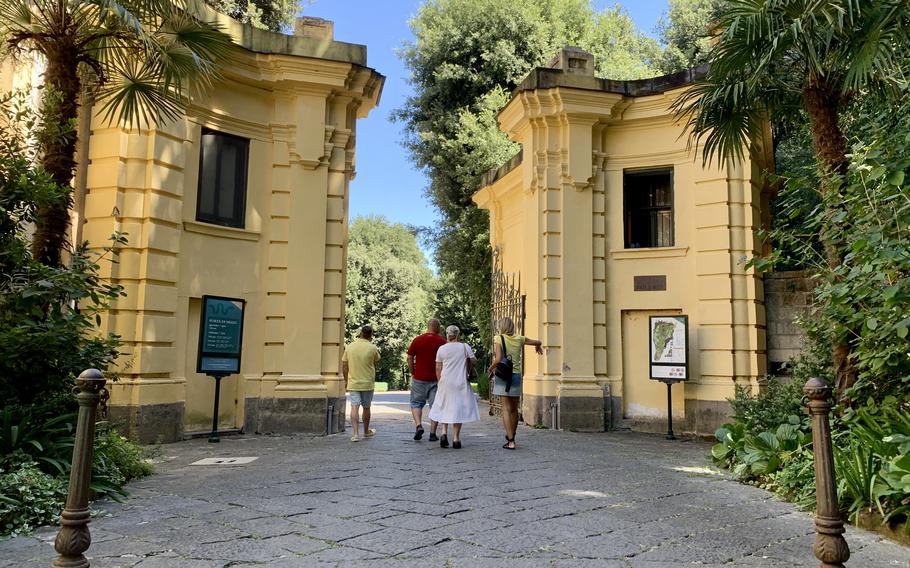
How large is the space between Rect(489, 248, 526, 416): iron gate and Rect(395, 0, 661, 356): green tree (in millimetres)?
4017

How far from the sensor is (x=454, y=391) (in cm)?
902

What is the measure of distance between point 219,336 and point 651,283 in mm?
7752

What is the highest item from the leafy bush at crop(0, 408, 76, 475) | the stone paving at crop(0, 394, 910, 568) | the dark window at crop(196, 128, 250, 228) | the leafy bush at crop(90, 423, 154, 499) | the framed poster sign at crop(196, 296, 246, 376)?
the dark window at crop(196, 128, 250, 228)

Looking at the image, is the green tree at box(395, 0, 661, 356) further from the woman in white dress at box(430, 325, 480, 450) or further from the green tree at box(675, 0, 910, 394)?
the green tree at box(675, 0, 910, 394)

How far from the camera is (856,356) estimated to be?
19.1ft

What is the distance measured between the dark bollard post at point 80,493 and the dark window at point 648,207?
1062cm

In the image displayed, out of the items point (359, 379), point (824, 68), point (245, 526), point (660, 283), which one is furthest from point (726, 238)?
point (245, 526)

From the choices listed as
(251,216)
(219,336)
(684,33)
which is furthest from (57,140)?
(684,33)

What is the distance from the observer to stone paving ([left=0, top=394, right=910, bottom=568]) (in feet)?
13.5

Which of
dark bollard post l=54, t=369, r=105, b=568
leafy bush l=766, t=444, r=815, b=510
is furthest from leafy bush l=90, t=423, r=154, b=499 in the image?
A: leafy bush l=766, t=444, r=815, b=510

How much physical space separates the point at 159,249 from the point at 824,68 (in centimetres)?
900

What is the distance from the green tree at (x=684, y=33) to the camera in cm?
2195

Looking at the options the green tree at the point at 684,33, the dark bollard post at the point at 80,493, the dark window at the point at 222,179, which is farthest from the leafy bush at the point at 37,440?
the green tree at the point at 684,33

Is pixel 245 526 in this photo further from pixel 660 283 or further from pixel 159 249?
pixel 660 283
